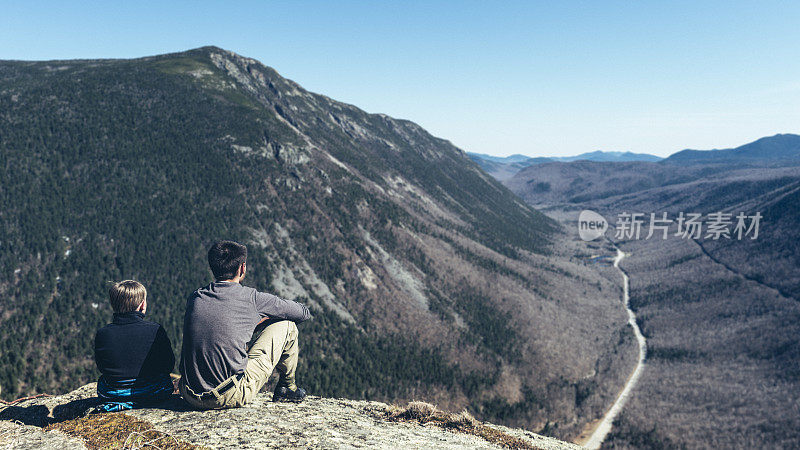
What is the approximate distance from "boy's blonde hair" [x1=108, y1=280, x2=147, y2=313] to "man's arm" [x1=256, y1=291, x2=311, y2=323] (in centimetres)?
189

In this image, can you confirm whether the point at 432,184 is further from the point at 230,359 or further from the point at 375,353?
the point at 230,359

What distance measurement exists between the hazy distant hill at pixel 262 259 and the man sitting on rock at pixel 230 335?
3389 cm

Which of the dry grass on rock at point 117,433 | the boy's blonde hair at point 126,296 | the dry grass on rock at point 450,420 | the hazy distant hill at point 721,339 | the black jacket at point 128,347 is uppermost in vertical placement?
the boy's blonde hair at point 126,296

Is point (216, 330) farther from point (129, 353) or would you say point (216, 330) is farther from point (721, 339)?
point (721, 339)

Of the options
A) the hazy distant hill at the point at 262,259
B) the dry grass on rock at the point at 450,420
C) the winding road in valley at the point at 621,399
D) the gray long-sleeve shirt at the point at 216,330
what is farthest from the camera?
the hazy distant hill at the point at 262,259

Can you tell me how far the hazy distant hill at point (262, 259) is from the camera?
44844 mm

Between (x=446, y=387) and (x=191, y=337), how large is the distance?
156ft

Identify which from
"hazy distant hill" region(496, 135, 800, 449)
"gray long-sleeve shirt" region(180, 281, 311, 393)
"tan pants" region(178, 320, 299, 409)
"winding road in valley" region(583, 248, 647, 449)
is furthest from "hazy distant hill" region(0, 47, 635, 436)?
"gray long-sleeve shirt" region(180, 281, 311, 393)

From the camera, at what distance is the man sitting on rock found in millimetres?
6520

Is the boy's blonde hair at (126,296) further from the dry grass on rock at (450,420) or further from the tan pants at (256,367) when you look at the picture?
the dry grass on rock at (450,420)

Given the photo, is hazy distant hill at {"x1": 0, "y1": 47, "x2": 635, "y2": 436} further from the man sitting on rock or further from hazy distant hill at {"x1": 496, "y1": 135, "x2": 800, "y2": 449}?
the man sitting on rock

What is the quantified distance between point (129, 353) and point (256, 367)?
2.20 meters

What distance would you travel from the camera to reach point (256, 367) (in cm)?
746

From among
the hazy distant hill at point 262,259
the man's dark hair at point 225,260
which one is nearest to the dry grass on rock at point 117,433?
the man's dark hair at point 225,260
